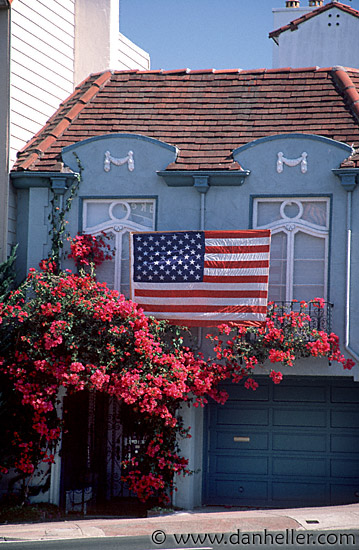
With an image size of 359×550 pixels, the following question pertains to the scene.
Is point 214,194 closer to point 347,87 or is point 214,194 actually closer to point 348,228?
point 348,228

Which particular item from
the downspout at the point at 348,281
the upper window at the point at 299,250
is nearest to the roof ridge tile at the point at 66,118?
the upper window at the point at 299,250

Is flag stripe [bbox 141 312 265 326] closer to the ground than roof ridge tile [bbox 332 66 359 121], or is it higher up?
closer to the ground

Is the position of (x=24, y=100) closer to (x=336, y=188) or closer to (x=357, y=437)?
(x=336, y=188)

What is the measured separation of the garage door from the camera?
1616 cm

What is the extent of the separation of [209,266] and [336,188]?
2721 mm

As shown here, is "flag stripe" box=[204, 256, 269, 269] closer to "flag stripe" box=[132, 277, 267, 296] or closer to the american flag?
the american flag

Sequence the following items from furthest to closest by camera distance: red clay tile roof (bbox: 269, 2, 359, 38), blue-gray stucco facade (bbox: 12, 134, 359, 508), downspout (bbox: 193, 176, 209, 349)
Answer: red clay tile roof (bbox: 269, 2, 359, 38) → downspout (bbox: 193, 176, 209, 349) → blue-gray stucco facade (bbox: 12, 134, 359, 508)

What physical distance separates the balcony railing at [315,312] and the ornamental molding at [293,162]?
245 centimetres

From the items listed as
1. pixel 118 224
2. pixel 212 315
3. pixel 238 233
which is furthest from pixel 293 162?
pixel 118 224

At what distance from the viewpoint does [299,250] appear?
1528 cm

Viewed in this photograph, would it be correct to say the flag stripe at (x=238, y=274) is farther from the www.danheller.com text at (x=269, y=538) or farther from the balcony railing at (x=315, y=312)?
the www.danheller.com text at (x=269, y=538)

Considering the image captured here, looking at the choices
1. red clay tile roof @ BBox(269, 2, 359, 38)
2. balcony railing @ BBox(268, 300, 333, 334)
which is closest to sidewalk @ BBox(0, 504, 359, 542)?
balcony railing @ BBox(268, 300, 333, 334)

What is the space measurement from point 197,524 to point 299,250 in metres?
5.22

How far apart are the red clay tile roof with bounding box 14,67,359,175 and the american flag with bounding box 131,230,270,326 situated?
147cm
